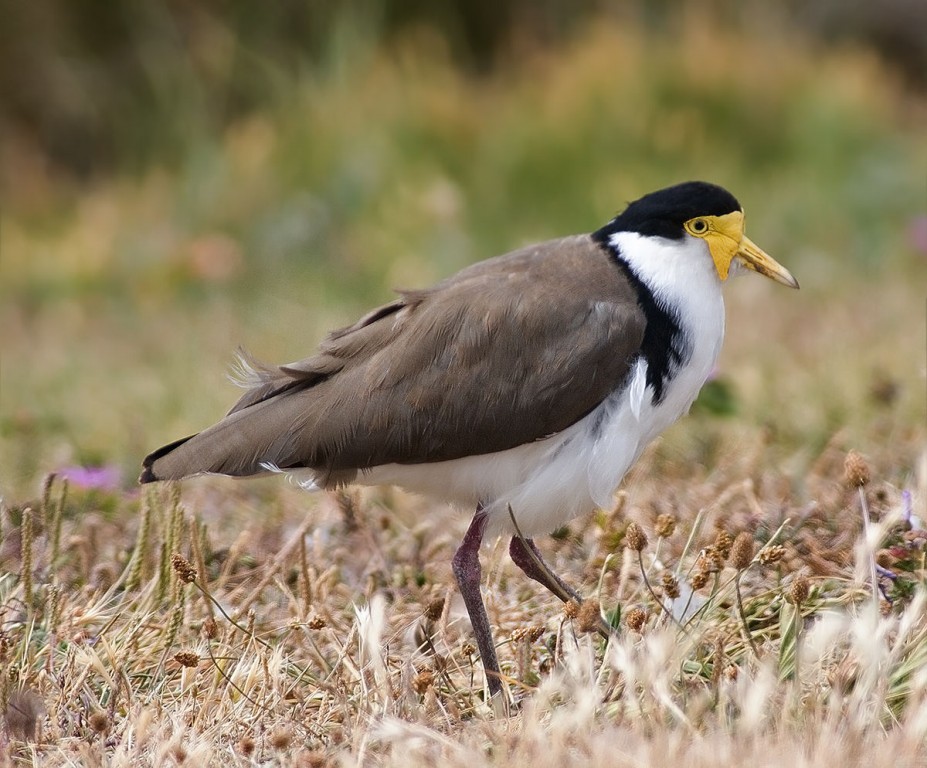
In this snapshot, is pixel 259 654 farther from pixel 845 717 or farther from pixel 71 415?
Answer: pixel 71 415

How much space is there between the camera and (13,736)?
2.88 m

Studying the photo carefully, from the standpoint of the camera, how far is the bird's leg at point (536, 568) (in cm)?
336

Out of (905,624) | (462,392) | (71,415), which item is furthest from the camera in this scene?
(71,415)

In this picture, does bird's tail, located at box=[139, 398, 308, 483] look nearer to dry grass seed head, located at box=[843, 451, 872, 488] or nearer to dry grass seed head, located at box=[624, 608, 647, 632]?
dry grass seed head, located at box=[624, 608, 647, 632]

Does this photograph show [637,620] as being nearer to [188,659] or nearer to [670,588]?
[670,588]

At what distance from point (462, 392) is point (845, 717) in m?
1.16

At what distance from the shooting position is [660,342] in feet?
10.7

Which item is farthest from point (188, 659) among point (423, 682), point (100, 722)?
point (423, 682)

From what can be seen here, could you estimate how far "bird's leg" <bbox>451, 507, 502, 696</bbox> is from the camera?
3107 millimetres

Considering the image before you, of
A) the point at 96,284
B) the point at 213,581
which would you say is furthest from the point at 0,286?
the point at 213,581

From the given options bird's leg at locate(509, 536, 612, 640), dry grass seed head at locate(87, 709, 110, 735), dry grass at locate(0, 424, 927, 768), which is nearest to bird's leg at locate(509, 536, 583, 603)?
bird's leg at locate(509, 536, 612, 640)

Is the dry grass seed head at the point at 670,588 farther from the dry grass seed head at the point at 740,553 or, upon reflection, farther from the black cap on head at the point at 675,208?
the black cap on head at the point at 675,208

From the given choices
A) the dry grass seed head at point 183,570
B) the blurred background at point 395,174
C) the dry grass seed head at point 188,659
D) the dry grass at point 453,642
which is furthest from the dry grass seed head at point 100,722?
the blurred background at point 395,174

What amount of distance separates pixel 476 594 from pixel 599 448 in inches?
17.9
